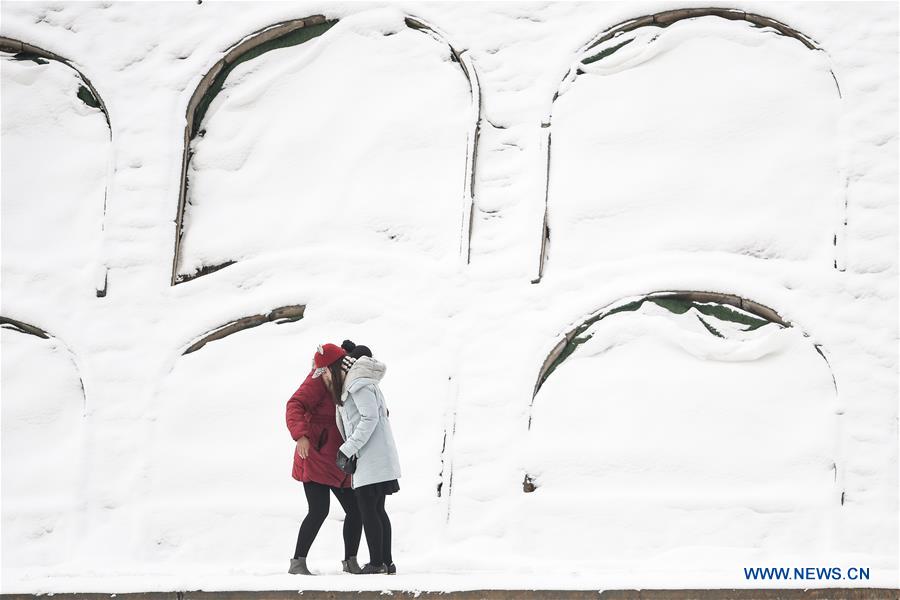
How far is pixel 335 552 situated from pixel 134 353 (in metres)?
A: 2.14

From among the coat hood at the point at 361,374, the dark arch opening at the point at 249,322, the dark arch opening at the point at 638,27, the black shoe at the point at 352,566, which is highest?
the dark arch opening at the point at 638,27

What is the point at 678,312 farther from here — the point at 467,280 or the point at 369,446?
the point at 369,446

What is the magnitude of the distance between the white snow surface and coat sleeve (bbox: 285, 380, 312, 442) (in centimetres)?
200

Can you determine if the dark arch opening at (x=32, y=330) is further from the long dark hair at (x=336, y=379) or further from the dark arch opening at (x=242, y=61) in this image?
the long dark hair at (x=336, y=379)

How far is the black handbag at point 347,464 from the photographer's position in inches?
215

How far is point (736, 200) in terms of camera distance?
318 inches

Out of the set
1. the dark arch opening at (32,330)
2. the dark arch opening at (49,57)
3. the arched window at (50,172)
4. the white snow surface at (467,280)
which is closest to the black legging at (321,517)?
the white snow surface at (467,280)

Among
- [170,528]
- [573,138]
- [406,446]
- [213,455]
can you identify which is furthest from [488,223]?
[170,528]

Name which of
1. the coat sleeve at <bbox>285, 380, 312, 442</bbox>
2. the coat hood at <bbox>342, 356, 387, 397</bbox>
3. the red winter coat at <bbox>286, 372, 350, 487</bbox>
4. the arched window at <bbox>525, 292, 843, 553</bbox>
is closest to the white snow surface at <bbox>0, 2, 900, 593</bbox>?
the arched window at <bbox>525, 292, 843, 553</bbox>

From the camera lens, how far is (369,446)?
548 cm

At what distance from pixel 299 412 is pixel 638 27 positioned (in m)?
4.45

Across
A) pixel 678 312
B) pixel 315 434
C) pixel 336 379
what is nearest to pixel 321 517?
pixel 315 434

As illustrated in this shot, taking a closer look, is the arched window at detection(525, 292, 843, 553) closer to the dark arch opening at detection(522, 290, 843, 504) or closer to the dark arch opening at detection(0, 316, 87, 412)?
the dark arch opening at detection(522, 290, 843, 504)

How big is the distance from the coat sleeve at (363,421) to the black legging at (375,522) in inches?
8.3
